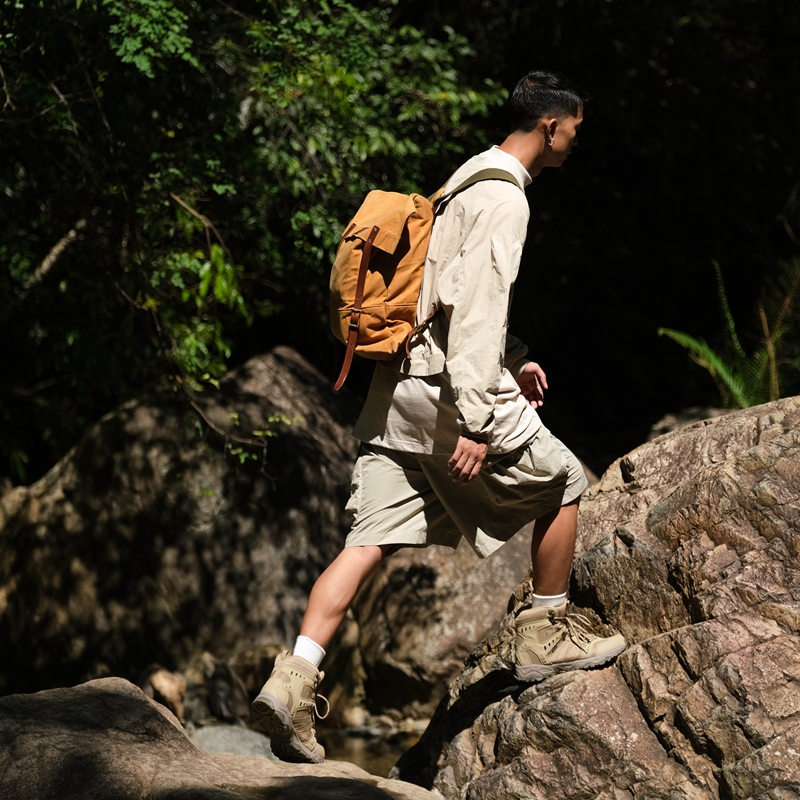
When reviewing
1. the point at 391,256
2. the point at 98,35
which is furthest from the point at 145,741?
the point at 98,35

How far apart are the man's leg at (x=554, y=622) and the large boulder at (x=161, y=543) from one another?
3127 millimetres

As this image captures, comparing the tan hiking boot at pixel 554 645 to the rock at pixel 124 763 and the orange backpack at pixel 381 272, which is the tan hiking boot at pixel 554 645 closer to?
the rock at pixel 124 763

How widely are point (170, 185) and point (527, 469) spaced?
3176 millimetres

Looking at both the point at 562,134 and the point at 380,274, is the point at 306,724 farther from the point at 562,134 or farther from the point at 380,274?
the point at 562,134

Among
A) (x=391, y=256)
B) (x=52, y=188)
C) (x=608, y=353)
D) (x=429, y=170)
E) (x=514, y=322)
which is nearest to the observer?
(x=391, y=256)

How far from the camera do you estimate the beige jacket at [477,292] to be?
10.3 feet

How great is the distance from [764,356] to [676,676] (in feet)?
15.7

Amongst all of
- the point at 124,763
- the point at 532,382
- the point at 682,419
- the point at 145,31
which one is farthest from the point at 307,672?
the point at 682,419

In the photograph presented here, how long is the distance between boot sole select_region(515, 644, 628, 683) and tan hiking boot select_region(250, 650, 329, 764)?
0.84 m

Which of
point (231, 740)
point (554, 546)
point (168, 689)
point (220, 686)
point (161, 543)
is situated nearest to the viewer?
point (554, 546)

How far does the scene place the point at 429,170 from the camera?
8.14 metres

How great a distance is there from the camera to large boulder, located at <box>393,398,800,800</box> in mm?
3194

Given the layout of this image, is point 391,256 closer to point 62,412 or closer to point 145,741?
point 145,741

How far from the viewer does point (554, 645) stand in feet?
12.0
